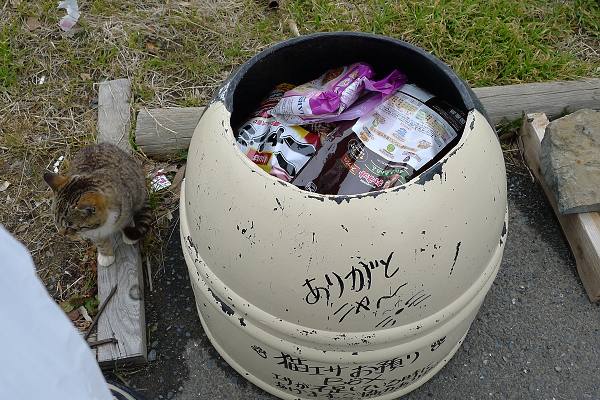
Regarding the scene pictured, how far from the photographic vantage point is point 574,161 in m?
1.92

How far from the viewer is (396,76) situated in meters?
1.58

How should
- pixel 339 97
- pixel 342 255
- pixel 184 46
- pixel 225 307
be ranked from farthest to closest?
pixel 184 46, pixel 339 97, pixel 225 307, pixel 342 255

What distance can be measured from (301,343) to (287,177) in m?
0.39

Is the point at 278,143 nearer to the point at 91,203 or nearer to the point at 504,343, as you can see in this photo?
the point at 91,203

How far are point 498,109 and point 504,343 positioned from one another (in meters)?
0.81

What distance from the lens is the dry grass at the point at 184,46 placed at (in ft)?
7.14

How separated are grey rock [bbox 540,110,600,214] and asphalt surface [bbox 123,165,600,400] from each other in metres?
0.19

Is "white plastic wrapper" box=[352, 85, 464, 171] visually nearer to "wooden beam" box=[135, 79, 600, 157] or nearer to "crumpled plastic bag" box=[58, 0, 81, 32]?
"wooden beam" box=[135, 79, 600, 157]

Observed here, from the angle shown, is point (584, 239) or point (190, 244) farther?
point (584, 239)

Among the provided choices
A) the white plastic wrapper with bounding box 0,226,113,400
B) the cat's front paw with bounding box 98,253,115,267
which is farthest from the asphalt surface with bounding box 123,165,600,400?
the white plastic wrapper with bounding box 0,226,113,400

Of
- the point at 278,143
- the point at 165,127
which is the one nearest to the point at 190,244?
the point at 278,143

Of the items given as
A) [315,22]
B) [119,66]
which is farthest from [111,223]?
[315,22]

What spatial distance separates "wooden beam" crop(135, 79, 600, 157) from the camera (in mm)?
2080

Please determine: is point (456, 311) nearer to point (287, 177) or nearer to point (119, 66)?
point (287, 177)
